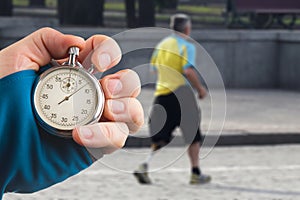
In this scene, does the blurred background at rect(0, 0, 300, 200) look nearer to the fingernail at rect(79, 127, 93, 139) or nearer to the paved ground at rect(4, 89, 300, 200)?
the paved ground at rect(4, 89, 300, 200)

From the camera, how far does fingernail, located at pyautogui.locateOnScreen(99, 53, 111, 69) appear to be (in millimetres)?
1667

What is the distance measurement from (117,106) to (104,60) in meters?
0.10

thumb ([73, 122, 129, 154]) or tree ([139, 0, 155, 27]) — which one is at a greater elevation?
thumb ([73, 122, 129, 154])

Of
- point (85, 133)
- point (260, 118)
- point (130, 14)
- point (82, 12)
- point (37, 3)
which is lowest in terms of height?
point (37, 3)

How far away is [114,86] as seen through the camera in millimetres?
1653

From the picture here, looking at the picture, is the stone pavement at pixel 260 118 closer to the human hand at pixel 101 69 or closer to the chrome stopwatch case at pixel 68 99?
the human hand at pixel 101 69

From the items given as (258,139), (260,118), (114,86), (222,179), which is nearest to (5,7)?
(260,118)

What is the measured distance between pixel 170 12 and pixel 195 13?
2.99 meters

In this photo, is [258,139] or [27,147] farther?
[258,139]

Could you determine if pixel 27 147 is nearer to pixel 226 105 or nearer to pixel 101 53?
pixel 101 53

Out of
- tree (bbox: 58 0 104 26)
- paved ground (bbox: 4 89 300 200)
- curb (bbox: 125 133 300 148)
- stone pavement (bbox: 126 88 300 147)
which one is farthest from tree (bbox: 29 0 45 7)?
curb (bbox: 125 133 300 148)

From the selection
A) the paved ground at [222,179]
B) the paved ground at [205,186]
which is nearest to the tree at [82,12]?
the paved ground at [222,179]

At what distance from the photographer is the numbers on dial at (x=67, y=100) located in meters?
1.59

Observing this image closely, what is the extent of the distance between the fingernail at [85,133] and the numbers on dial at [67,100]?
0.01 m
